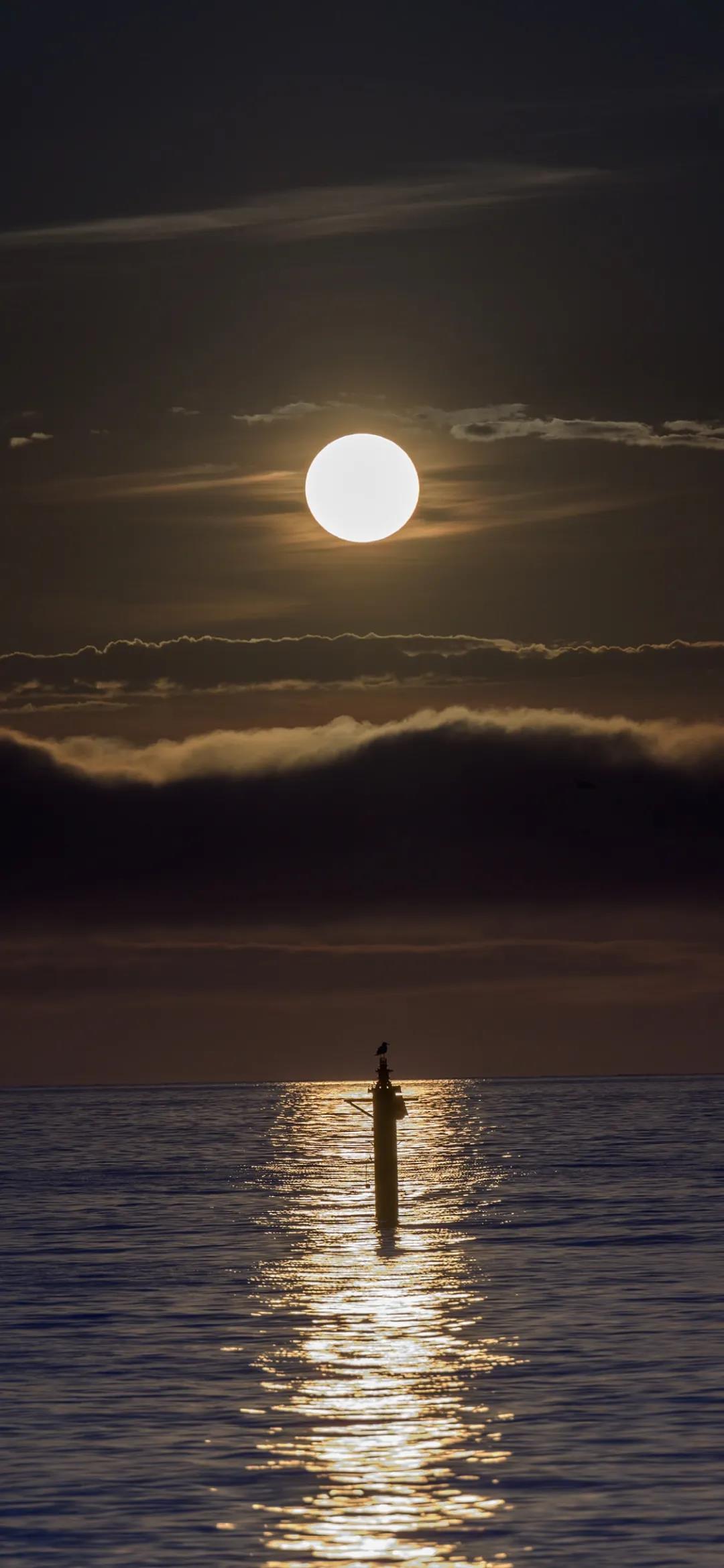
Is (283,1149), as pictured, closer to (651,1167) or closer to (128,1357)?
(651,1167)

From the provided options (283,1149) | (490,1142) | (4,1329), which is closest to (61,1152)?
(283,1149)

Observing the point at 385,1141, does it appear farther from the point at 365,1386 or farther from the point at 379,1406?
the point at 379,1406

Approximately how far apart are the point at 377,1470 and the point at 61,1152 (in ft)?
330

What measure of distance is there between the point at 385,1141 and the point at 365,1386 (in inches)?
921

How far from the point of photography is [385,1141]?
52.5 meters

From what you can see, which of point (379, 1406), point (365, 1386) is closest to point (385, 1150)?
point (365, 1386)

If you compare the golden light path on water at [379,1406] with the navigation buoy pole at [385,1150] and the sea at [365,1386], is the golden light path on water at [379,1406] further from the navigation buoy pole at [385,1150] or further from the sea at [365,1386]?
the navigation buoy pole at [385,1150]

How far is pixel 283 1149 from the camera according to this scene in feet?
400

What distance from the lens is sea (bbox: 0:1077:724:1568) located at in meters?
20.5

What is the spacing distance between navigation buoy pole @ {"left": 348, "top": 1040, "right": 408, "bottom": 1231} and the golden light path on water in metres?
0.78

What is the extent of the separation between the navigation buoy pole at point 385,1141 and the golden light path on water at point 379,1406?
783 mm

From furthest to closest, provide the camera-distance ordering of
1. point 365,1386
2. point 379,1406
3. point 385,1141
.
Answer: point 385,1141 < point 365,1386 < point 379,1406

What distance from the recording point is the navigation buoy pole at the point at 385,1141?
5191cm

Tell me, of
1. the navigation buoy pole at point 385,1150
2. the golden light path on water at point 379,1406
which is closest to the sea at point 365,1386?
the golden light path on water at point 379,1406
